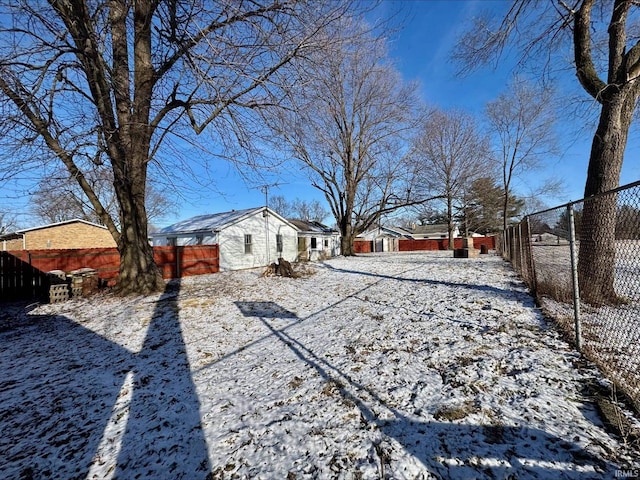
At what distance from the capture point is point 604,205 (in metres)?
4.44

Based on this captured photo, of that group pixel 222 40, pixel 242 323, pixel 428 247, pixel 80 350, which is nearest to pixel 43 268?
pixel 80 350

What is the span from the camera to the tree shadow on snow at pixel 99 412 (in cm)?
185

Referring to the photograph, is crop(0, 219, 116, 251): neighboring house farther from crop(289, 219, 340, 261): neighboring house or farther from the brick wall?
crop(289, 219, 340, 261): neighboring house

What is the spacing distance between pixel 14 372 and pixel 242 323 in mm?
2775

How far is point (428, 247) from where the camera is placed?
36062 mm

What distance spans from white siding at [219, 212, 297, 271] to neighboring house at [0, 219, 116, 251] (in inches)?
488

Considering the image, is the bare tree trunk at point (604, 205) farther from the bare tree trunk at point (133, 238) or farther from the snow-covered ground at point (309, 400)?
the bare tree trunk at point (133, 238)

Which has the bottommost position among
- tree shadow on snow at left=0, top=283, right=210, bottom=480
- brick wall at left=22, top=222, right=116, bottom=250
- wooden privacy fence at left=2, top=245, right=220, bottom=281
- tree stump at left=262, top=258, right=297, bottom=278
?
tree shadow on snow at left=0, top=283, right=210, bottom=480

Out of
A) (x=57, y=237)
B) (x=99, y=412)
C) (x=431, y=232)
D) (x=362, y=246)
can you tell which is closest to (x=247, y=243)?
(x=99, y=412)

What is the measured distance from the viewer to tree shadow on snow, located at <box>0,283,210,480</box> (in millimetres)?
1851

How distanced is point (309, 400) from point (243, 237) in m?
14.9

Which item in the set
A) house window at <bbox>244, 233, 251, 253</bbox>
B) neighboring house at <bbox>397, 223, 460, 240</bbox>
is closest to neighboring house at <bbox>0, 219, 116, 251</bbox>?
house window at <bbox>244, 233, 251, 253</bbox>

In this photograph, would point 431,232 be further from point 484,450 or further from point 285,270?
point 484,450

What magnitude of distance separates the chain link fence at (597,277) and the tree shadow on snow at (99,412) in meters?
3.53
